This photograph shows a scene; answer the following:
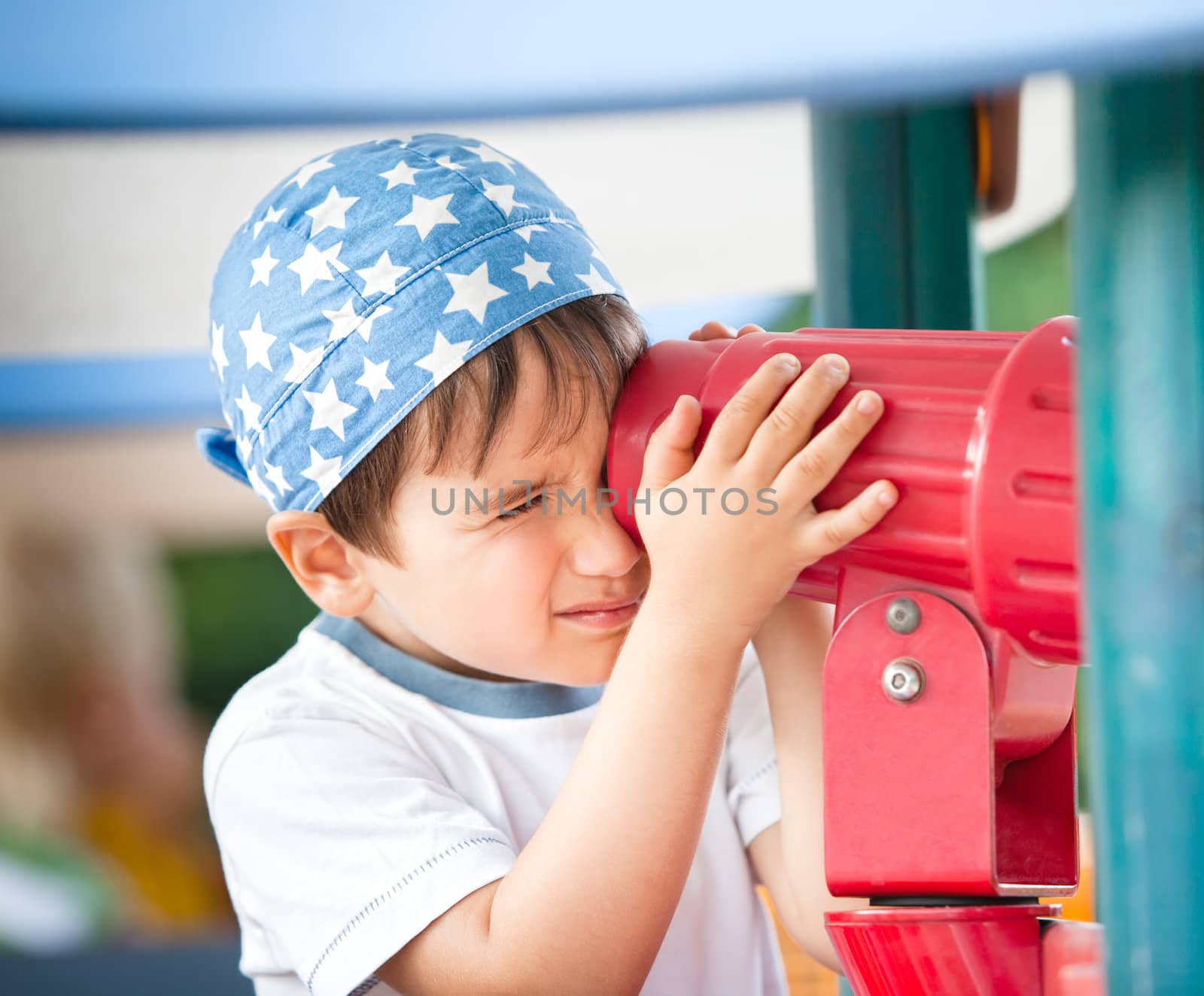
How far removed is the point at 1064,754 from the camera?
0.65 m

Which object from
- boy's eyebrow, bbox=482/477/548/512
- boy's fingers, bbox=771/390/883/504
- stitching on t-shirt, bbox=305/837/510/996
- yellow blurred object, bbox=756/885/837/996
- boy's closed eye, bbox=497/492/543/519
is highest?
boy's fingers, bbox=771/390/883/504

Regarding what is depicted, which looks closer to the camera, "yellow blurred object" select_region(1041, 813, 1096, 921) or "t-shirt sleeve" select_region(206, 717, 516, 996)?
"t-shirt sleeve" select_region(206, 717, 516, 996)

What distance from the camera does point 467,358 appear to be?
0.70 m

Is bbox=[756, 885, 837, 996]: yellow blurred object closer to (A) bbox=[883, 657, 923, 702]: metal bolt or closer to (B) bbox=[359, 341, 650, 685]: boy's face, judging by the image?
(B) bbox=[359, 341, 650, 685]: boy's face

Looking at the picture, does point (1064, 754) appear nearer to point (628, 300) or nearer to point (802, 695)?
point (802, 695)

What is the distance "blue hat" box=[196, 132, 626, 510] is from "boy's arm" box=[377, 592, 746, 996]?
0.19m

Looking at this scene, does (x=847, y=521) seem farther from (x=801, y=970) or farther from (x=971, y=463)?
(x=801, y=970)

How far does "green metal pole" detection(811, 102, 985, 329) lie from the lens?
32.7 inches

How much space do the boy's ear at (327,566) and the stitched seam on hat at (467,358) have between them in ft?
0.29

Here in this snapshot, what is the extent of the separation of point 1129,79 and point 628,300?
18.8 inches

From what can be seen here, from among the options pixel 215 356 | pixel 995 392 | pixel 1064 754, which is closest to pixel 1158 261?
pixel 995 392

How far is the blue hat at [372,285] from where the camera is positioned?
0.70m

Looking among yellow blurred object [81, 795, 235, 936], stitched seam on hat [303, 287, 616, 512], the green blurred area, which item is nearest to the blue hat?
stitched seam on hat [303, 287, 616, 512]
